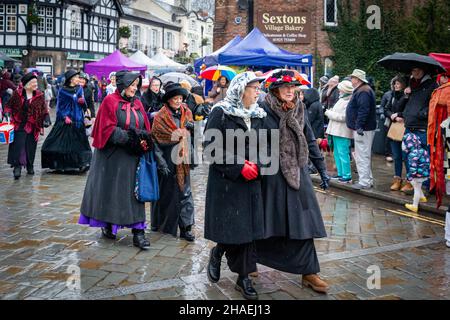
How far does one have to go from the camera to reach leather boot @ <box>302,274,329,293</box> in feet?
15.8

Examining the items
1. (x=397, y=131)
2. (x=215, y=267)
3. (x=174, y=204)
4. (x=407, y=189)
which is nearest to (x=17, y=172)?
(x=174, y=204)

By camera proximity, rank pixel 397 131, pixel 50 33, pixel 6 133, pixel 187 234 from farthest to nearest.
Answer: pixel 50 33 → pixel 6 133 → pixel 397 131 → pixel 187 234

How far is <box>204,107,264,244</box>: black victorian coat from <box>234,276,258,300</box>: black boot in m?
0.37

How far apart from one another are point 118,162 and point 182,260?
1.28m

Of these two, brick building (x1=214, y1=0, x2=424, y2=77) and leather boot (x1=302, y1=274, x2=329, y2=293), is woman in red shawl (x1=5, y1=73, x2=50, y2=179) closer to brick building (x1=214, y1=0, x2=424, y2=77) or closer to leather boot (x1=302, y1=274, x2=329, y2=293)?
leather boot (x1=302, y1=274, x2=329, y2=293)

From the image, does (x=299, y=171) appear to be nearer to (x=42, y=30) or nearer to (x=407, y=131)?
(x=407, y=131)

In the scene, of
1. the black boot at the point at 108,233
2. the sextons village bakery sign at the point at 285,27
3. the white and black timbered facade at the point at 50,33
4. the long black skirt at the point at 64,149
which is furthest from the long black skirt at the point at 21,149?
the white and black timbered facade at the point at 50,33

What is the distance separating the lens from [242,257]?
15.7 feet

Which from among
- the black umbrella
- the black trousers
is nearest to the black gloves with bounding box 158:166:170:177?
the black trousers

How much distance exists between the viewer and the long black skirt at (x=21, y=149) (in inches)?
416

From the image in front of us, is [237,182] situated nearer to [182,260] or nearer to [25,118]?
[182,260]

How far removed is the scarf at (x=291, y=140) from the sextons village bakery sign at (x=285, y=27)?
20748mm

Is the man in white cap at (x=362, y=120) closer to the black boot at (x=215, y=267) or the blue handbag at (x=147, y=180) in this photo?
the blue handbag at (x=147, y=180)
